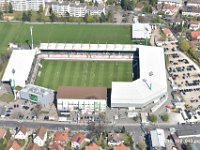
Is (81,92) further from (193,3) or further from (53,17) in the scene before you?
(193,3)

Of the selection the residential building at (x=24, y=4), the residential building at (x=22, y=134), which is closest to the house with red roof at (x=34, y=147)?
the residential building at (x=22, y=134)

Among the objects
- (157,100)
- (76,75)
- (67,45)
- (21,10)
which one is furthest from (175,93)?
(21,10)

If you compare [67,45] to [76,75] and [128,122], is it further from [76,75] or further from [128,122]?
[128,122]

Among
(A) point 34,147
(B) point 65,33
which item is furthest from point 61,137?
(B) point 65,33

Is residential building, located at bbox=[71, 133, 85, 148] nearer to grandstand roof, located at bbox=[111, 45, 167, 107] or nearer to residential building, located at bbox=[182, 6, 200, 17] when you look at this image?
grandstand roof, located at bbox=[111, 45, 167, 107]

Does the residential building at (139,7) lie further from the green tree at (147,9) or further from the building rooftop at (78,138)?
the building rooftop at (78,138)

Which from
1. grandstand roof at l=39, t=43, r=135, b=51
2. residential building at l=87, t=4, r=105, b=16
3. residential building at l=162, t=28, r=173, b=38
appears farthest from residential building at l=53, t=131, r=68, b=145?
residential building at l=87, t=4, r=105, b=16
